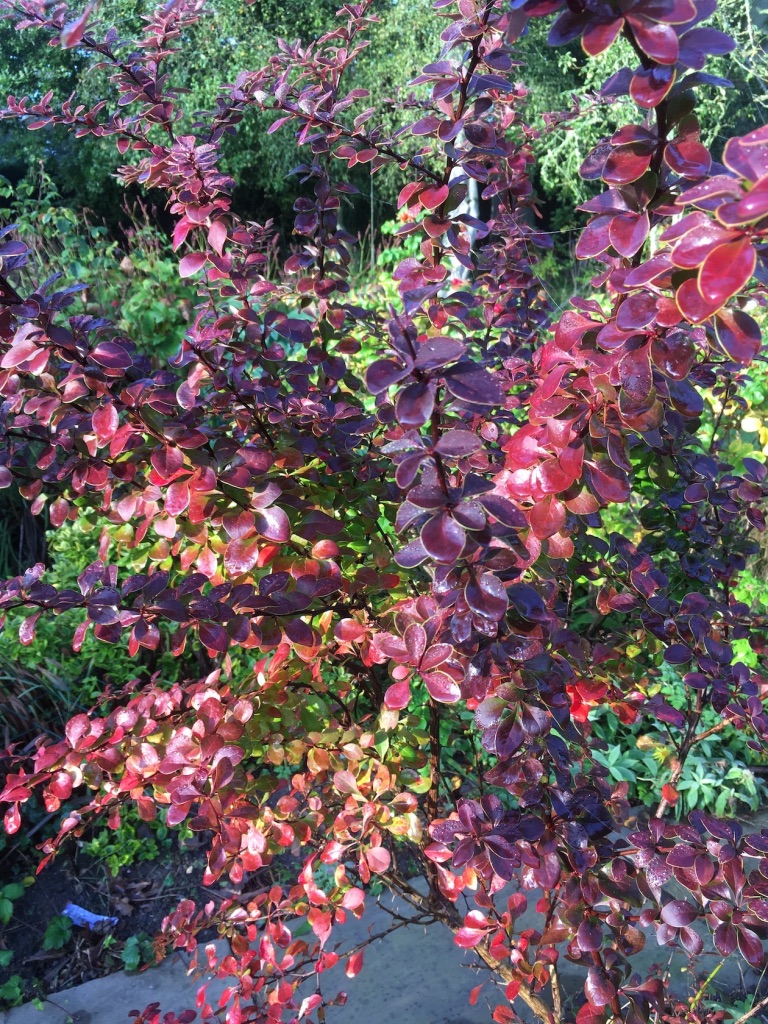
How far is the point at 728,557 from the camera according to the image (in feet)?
5.55

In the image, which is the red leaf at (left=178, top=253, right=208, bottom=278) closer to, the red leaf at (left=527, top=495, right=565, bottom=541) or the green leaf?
the red leaf at (left=527, top=495, right=565, bottom=541)

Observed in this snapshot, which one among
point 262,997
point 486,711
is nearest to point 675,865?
point 486,711

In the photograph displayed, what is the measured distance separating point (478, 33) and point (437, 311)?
0.47 meters

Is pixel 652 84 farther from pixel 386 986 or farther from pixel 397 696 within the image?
pixel 386 986

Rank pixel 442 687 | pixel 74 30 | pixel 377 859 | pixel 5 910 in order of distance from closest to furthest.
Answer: pixel 74 30 < pixel 442 687 < pixel 377 859 < pixel 5 910

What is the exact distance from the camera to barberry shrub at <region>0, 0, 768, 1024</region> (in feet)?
2.55

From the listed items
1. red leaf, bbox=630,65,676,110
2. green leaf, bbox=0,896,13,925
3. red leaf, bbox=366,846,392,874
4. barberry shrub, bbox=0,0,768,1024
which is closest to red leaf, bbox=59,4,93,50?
barberry shrub, bbox=0,0,768,1024

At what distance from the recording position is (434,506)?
0.76 m

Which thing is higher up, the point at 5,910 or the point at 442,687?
the point at 442,687

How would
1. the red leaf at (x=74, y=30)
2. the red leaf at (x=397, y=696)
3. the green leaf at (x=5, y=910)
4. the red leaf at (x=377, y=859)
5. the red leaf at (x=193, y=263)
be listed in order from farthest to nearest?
the green leaf at (x=5, y=910) < the red leaf at (x=193, y=263) < the red leaf at (x=377, y=859) < the red leaf at (x=397, y=696) < the red leaf at (x=74, y=30)

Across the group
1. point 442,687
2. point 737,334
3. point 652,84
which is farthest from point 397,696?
point 652,84

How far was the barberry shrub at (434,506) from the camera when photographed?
776 millimetres

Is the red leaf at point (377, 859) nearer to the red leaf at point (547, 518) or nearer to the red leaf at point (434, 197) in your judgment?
the red leaf at point (547, 518)

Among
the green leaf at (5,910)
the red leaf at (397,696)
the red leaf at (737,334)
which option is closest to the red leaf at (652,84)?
the red leaf at (737,334)
